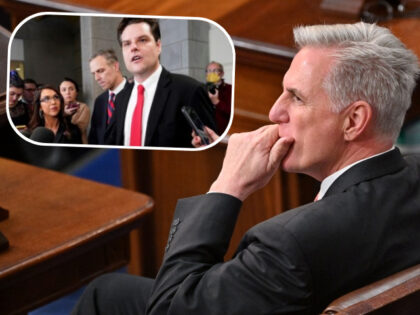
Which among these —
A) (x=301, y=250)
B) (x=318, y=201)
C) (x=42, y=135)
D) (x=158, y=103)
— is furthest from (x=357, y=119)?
(x=42, y=135)

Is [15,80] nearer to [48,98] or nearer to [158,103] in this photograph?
[48,98]

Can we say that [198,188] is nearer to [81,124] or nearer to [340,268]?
[81,124]

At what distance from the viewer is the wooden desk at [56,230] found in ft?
4.61

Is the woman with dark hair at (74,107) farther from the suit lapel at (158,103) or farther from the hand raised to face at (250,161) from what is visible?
the hand raised to face at (250,161)

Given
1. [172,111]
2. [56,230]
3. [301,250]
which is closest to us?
[301,250]

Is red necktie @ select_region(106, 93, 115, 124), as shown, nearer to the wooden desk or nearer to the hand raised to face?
the wooden desk

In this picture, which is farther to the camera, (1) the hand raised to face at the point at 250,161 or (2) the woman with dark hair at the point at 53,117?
(2) the woman with dark hair at the point at 53,117

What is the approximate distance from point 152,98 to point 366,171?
1.77ft

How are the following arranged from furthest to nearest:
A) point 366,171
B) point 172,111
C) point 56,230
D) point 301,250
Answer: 1. point 172,111
2. point 56,230
3. point 366,171
4. point 301,250

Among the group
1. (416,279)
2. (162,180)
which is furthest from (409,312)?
(162,180)

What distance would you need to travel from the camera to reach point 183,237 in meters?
1.25

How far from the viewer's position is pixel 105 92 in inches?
63.4

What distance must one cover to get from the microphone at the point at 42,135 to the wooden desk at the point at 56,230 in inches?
3.4

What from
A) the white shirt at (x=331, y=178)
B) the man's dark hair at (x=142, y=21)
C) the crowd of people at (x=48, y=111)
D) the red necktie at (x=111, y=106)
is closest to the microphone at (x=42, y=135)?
the crowd of people at (x=48, y=111)
